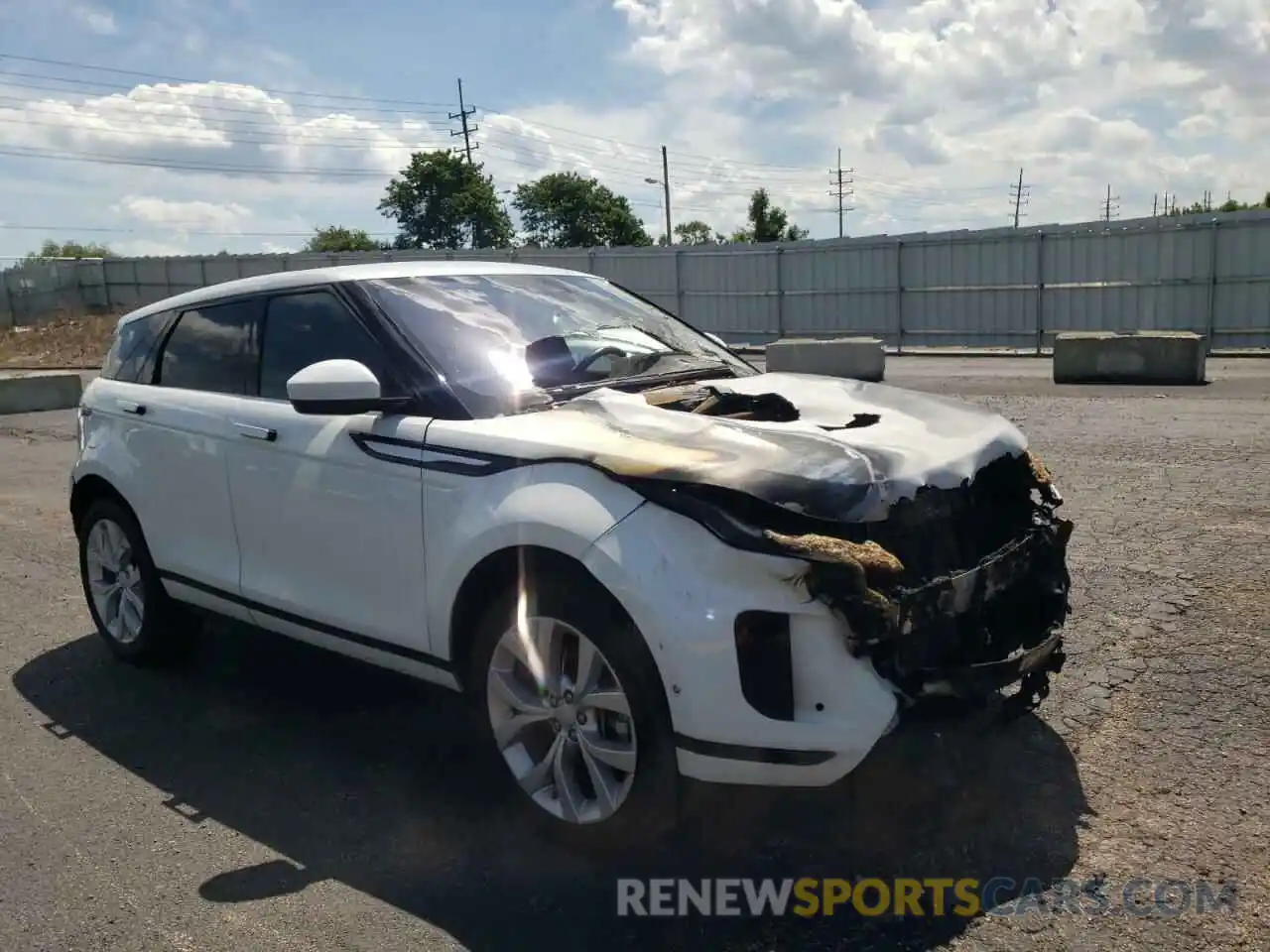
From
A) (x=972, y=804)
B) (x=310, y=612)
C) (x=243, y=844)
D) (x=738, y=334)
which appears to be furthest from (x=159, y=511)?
(x=738, y=334)

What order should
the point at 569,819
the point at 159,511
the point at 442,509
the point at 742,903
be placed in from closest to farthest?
the point at 742,903 → the point at 569,819 → the point at 442,509 → the point at 159,511

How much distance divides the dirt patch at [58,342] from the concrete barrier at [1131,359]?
27.3 metres

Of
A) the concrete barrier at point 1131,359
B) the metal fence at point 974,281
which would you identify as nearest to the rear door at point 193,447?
the concrete barrier at point 1131,359

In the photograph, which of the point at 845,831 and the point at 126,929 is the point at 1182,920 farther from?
the point at 126,929

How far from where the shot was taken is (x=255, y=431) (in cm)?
424

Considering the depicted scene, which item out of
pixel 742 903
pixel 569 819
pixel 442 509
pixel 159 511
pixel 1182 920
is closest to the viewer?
pixel 1182 920

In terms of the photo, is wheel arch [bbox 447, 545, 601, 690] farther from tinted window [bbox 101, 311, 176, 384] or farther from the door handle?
tinted window [bbox 101, 311, 176, 384]

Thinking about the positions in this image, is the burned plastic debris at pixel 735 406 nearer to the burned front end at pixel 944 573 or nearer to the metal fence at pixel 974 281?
the burned front end at pixel 944 573

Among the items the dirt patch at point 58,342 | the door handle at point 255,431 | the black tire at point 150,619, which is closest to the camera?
the door handle at point 255,431

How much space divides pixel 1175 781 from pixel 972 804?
674 millimetres

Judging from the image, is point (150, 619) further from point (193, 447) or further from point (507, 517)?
point (507, 517)

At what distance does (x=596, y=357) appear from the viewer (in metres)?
4.19

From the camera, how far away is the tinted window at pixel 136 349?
5.11 meters

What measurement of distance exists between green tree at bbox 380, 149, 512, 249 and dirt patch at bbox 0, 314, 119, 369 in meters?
35.4
